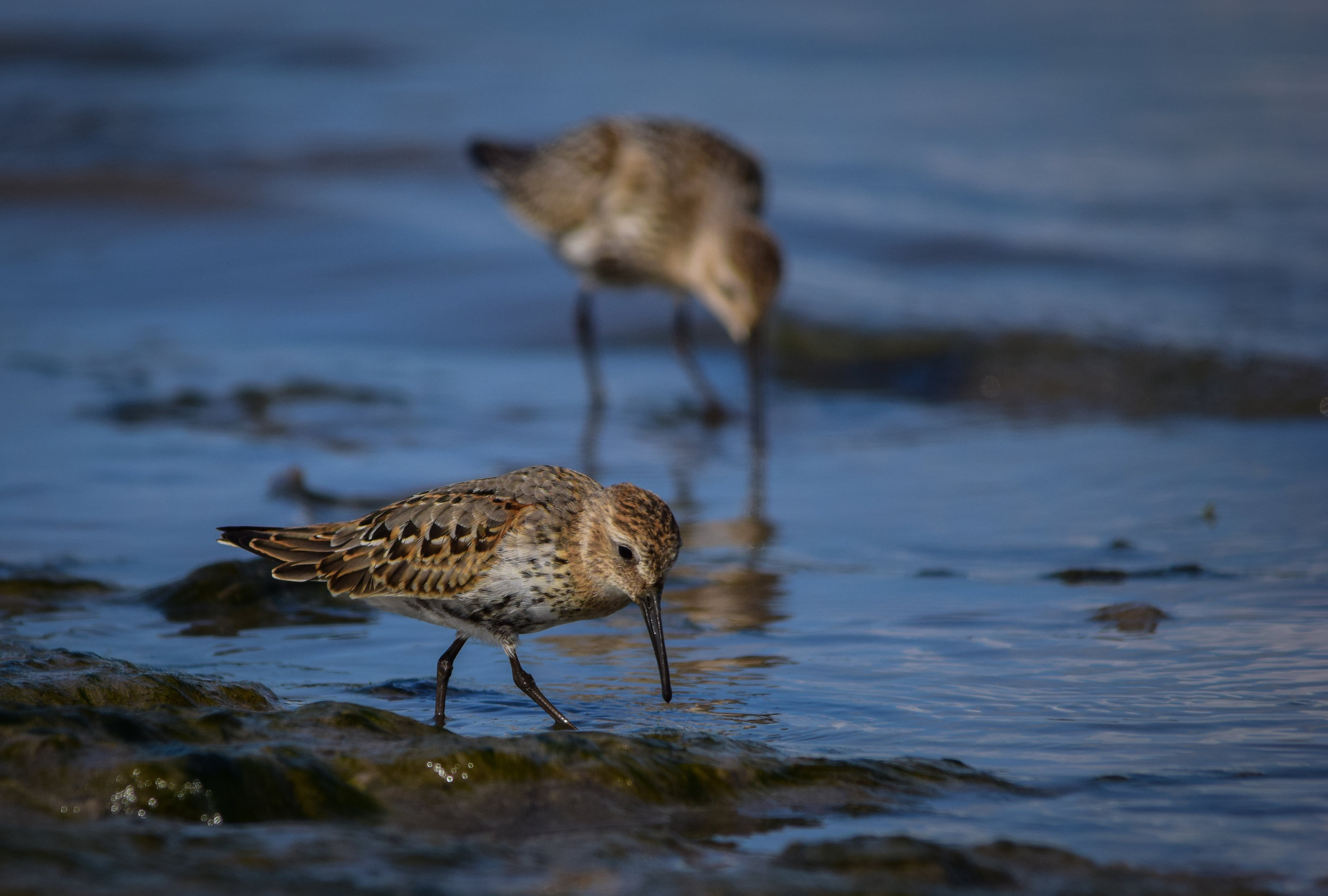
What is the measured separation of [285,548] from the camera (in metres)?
5.59

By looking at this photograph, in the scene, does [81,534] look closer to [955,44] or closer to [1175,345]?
[1175,345]

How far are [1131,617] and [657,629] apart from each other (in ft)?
6.68

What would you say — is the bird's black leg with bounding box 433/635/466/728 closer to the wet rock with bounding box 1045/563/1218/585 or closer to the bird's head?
the wet rock with bounding box 1045/563/1218/585

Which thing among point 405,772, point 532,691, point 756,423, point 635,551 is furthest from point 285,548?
point 756,423

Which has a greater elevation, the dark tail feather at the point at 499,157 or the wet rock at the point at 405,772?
the dark tail feather at the point at 499,157

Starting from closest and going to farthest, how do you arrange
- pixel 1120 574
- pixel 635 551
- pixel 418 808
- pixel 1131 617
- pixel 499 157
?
pixel 418 808 → pixel 635 551 → pixel 1131 617 → pixel 1120 574 → pixel 499 157

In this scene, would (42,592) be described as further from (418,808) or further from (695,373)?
(695,373)

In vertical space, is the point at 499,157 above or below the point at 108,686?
above

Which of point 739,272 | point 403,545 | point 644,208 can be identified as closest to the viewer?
point 403,545

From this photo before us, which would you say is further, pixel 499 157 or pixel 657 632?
pixel 499 157

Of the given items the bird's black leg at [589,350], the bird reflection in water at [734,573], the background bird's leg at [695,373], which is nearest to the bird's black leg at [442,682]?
the bird reflection in water at [734,573]

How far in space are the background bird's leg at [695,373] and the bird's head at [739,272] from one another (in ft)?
0.82

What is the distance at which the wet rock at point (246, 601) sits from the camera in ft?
20.5

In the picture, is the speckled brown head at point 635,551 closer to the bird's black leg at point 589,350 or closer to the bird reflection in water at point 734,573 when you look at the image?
the bird reflection in water at point 734,573
